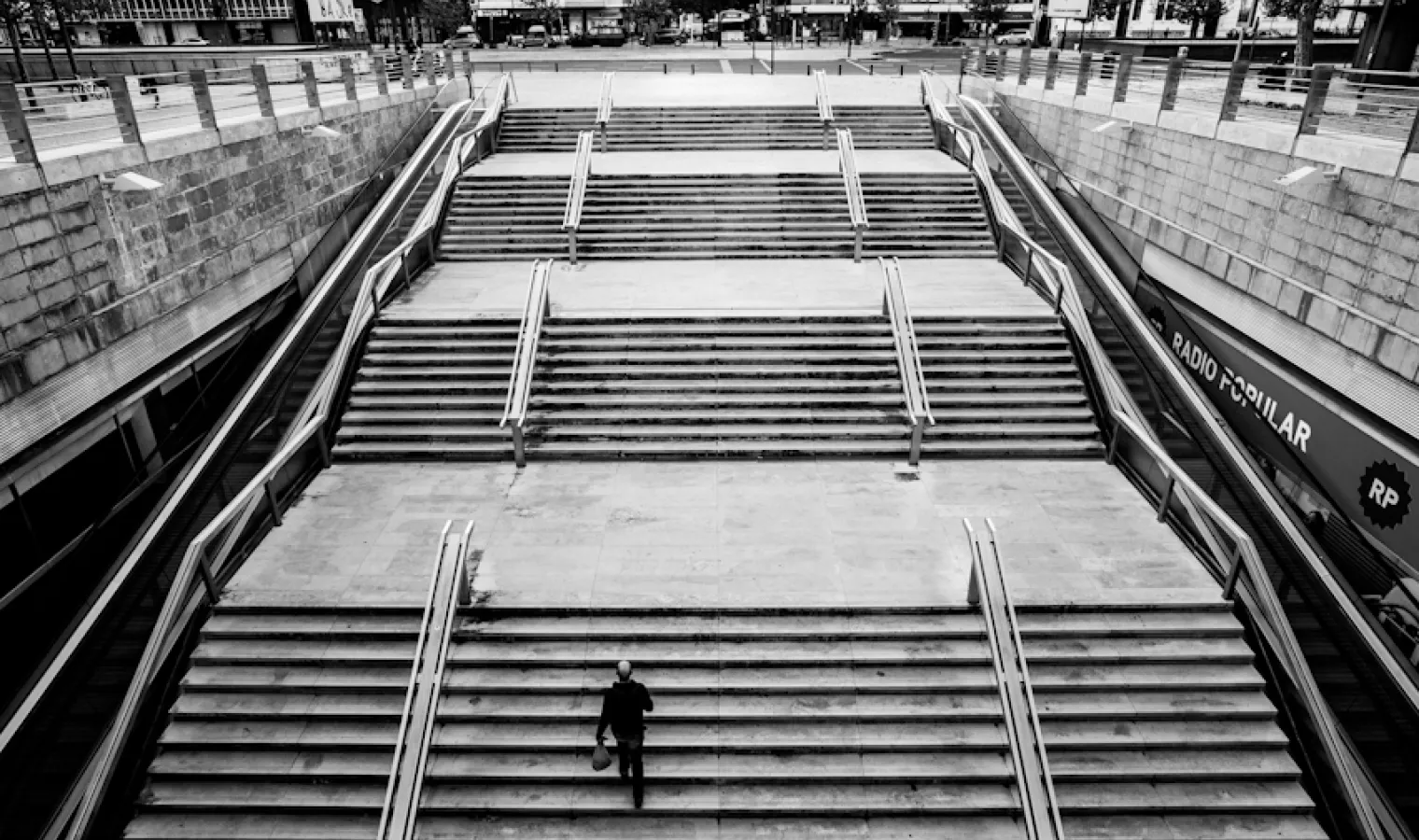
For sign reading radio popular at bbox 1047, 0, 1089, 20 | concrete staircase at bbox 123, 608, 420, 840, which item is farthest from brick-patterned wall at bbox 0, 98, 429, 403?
sign reading radio popular at bbox 1047, 0, 1089, 20

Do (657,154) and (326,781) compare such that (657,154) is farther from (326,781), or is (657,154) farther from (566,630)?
(326,781)

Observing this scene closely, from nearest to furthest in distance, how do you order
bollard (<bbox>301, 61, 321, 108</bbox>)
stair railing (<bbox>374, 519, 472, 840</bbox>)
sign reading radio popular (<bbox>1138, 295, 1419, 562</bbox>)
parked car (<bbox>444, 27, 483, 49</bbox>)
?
1. stair railing (<bbox>374, 519, 472, 840</bbox>)
2. sign reading radio popular (<bbox>1138, 295, 1419, 562</bbox>)
3. bollard (<bbox>301, 61, 321, 108</bbox>)
4. parked car (<bbox>444, 27, 483, 49</bbox>)

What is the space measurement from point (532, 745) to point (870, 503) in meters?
4.05

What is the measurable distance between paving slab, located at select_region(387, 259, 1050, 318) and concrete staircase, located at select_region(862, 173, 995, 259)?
45cm

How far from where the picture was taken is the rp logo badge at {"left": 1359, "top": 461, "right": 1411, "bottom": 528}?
26.2 feet

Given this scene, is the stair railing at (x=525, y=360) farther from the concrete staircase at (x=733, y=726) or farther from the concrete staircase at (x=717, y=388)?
the concrete staircase at (x=733, y=726)

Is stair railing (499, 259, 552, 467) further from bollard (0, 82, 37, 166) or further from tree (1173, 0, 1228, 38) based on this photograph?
tree (1173, 0, 1228, 38)

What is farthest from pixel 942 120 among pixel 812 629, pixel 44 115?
pixel 44 115

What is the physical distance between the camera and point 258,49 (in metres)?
32.3

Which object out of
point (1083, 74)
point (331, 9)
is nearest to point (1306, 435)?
point (1083, 74)

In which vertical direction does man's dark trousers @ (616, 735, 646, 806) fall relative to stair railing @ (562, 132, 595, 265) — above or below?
below

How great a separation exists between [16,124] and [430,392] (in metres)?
4.49

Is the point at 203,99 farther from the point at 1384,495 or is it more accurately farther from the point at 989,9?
the point at 989,9

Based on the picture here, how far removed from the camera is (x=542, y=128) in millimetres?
17406
